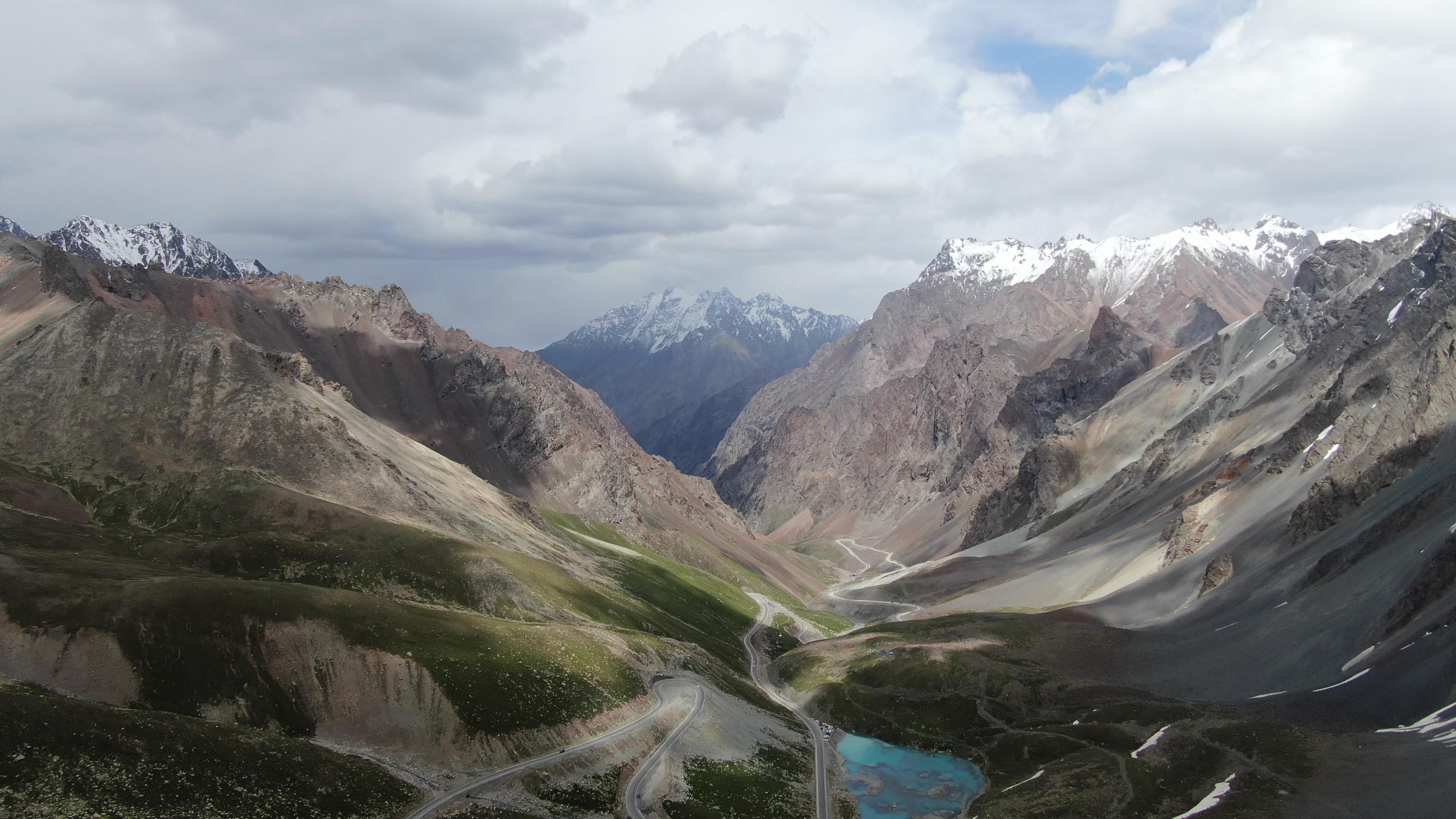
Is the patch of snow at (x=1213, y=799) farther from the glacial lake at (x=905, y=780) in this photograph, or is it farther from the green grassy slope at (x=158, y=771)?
the green grassy slope at (x=158, y=771)

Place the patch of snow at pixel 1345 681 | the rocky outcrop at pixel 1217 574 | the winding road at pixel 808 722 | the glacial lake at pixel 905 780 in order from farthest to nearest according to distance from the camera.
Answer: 1. the rocky outcrop at pixel 1217 574
2. the winding road at pixel 808 722
3. the glacial lake at pixel 905 780
4. the patch of snow at pixel 1345 681

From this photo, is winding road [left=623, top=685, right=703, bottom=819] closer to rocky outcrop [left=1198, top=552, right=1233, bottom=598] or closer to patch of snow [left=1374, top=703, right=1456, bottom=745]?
patch of snow [left=1374, top=703, right=1456, bottom=745]

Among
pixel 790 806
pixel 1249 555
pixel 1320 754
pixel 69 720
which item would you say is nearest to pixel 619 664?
pixel 790 806

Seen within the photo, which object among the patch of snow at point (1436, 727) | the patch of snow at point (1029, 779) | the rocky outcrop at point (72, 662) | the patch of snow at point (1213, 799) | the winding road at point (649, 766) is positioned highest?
the rocky outcrop at point (72, 662)

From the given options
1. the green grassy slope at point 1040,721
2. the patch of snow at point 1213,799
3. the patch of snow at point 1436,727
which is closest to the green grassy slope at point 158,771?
the green grassy slope at point 1040,721

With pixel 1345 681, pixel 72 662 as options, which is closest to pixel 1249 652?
pixel 1345 681

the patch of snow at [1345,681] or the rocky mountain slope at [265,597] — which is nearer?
the rocky mountain slope at [265,597]

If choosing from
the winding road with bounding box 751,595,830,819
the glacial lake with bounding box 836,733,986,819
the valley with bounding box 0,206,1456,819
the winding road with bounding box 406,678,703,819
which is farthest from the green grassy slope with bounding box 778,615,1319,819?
the winding road with bounding box 406,678,703,819
